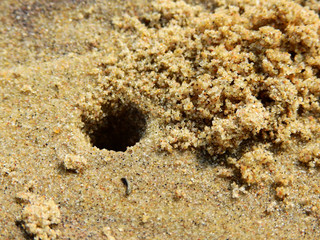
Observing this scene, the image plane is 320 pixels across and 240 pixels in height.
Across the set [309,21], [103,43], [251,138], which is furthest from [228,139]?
[103,43]

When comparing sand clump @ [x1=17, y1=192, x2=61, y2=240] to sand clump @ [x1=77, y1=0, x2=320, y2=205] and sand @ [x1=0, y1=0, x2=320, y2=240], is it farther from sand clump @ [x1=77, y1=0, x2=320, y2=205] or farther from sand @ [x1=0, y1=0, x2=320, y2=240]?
sand clump @ [x1=77, y1=0, x2=320, y2=205]

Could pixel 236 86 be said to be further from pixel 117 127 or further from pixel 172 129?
pixel 117 127

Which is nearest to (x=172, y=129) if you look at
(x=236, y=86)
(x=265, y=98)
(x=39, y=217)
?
(x=236, y=86)

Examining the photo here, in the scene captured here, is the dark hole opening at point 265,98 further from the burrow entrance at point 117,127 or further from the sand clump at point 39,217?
the sand clump at point 39,217

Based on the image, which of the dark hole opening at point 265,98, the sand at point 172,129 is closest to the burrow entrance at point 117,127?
the sand at point 172,129

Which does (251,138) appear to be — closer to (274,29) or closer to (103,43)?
(274,29)

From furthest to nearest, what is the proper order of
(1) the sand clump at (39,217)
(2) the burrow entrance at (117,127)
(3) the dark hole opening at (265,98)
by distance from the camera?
(2) the burrow entrance at (117,127), (3) the dark hole opening at (265,98), (1) the sand clump at (39,217)
